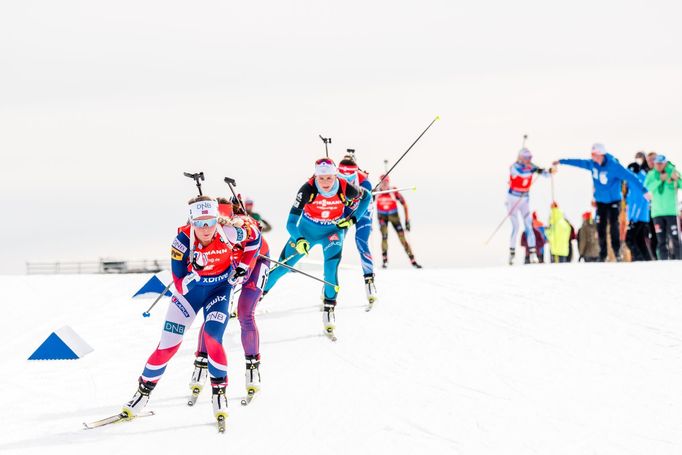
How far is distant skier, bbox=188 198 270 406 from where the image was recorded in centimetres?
841

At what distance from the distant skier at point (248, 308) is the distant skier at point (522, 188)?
899 centimetres

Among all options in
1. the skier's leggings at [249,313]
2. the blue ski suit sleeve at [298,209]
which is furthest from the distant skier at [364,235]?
the skier's leggings at [249,313]

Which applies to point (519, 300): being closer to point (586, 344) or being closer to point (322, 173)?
point (586, 344)

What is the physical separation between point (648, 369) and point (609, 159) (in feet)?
19.6

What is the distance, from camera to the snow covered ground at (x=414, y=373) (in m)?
7.65

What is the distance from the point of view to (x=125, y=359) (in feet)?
37.0

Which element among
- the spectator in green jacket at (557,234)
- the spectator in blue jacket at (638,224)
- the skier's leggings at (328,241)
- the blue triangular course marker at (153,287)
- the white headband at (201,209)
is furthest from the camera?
the spectator in green jacket at (557,234)

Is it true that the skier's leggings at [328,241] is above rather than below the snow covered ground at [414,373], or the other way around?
above

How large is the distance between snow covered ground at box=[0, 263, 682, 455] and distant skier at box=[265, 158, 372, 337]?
0.75m

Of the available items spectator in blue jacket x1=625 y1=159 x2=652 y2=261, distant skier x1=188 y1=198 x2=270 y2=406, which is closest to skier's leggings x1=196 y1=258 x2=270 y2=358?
distant skier x1=188 y1=198 x2=270 y2=406

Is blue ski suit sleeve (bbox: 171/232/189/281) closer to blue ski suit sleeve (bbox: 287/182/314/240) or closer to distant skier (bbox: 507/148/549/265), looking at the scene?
blue ski suit sleeve (bbox: 287/182/314/240)

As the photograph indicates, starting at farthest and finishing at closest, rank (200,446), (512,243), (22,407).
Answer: (512,243) < (22,407) < (200,446)

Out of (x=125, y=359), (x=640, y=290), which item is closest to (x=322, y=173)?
(x=125, y=359)

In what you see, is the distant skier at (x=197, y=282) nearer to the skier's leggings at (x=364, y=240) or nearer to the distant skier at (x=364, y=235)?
the distant skier at (x=364, y=235)
